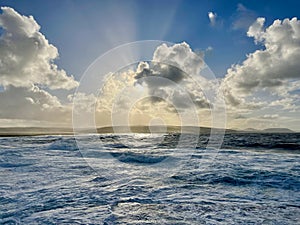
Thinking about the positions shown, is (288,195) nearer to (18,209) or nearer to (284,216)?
(284,216)

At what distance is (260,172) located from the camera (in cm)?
Result: 1155

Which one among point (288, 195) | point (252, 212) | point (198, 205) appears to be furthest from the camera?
point (288, 195)

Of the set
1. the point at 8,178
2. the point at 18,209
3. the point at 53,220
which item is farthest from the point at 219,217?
the point at 8,178

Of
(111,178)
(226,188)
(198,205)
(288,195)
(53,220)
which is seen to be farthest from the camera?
(111,178)

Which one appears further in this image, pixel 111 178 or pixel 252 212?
pixel 111 178

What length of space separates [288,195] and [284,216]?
2309mm

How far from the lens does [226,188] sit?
28.3 feet

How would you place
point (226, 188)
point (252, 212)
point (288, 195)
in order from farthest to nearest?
point (226, 188) < point (288, 195) < point (252, 212)

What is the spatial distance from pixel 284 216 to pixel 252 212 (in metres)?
0.69

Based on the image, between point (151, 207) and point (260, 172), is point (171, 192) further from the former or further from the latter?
point (260, 172)

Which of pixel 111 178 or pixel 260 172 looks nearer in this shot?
pixel 111 178

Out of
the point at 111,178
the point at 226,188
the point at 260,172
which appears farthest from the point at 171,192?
the point at 260,172

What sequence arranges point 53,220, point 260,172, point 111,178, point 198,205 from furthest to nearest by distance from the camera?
1. point 260,172
2. point 111,178
3. point 198,205
4. point 53,220

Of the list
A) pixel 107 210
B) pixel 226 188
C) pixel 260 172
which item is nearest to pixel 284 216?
pixel 226 188
